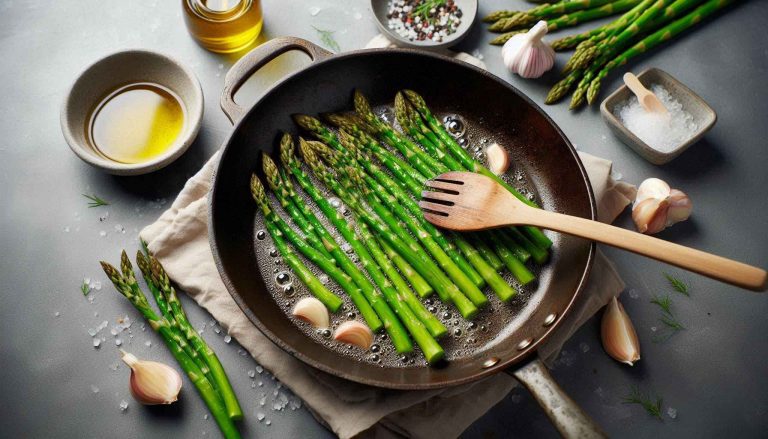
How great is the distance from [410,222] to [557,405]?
98 cm

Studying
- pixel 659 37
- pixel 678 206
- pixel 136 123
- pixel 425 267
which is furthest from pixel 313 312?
pixel 659 37

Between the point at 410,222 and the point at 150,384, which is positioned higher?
the point at 410,222

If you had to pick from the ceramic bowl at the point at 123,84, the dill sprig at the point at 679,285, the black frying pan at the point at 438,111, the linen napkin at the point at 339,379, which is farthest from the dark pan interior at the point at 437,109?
the dill sprig at the point at 679,285

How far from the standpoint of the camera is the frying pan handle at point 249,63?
107 inches

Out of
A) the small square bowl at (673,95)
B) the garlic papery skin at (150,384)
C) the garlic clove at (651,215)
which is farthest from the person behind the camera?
the small square bowl at (673,95)

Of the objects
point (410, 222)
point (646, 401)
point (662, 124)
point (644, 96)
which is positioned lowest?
point (646, 401)

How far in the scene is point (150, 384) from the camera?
2580mm

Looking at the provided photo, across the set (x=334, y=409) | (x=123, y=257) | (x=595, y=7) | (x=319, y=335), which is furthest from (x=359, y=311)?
(x=595, y=7)

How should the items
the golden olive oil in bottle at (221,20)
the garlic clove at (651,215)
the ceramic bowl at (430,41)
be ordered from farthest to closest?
the ceramic bowl at (430,41) → the golden olive oil in bottle at (221,20) → the garlic clove at (651,215)

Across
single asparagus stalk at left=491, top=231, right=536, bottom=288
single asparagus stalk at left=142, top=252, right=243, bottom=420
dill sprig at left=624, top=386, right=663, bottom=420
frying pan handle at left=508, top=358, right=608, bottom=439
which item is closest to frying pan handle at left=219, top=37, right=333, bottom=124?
single asparagus stalk at left=142, top=252, right=243, bottom=420

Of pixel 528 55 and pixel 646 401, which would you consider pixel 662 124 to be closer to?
pixel 528 55

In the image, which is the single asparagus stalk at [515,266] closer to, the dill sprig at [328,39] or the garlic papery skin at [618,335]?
the garlic papery skin at [618,335]

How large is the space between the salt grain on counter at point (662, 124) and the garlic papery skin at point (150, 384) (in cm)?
238

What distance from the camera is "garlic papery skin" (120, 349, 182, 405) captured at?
2574 mm
